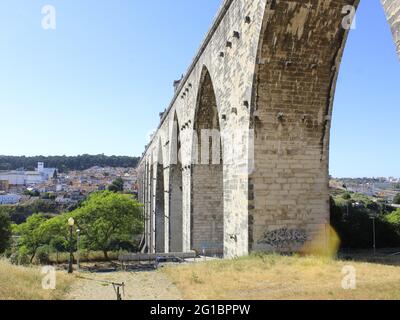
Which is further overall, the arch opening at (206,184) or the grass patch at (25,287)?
the arch opening at (206,184)

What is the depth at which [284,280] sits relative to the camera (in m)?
6.97

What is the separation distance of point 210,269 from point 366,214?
95.2 feet

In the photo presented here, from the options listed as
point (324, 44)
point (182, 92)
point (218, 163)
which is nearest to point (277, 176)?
point (324, 44)

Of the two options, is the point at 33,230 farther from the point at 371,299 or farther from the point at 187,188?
the point at 371,299

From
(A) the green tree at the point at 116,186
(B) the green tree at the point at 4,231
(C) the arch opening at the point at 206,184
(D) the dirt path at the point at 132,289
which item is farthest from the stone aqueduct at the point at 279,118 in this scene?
(A) the green tree at the point at 116,186

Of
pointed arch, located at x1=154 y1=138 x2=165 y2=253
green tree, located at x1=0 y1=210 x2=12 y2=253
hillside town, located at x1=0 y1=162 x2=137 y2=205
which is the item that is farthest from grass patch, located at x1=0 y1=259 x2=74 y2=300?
hillside town, located at x1=0 y1=162 x2=137 y2=205

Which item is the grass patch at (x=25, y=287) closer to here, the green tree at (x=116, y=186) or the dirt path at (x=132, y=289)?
the dirt path at (x=132, y=289)

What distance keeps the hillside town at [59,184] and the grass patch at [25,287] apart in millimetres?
82352

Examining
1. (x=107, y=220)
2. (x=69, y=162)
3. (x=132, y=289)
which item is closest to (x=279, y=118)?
(x=132, y=289)

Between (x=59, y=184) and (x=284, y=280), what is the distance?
5381 inches

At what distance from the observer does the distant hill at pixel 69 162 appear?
185500 millimetres

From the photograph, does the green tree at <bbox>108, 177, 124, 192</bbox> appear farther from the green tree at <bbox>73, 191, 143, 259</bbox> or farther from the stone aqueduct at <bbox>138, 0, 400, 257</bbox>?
the stone aqueduct at <bbox>138, 0, 400, 257</bbox>

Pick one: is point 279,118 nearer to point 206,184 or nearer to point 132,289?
point 132,289

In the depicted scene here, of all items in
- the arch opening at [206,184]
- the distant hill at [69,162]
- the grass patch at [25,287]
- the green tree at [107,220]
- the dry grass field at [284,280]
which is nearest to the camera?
the dry grass field at [284,280]
